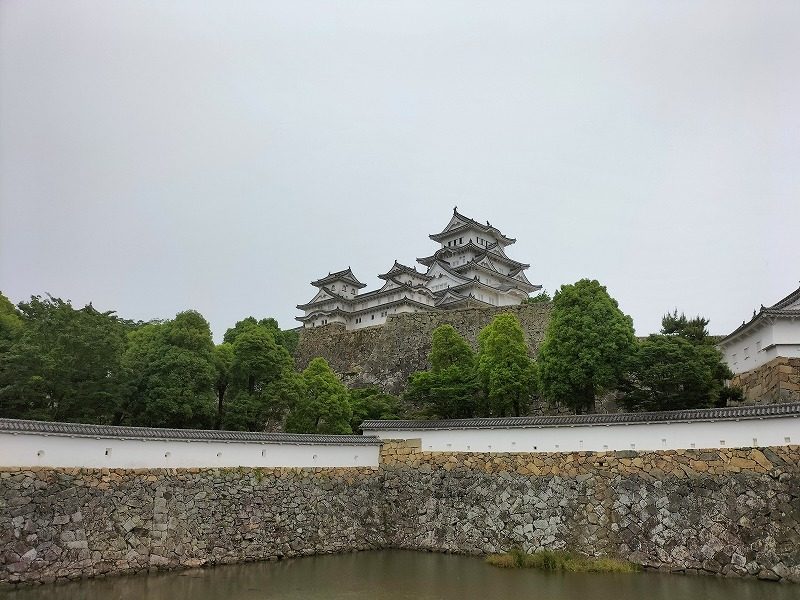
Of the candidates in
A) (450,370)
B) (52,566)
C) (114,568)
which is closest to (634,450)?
(450,370)

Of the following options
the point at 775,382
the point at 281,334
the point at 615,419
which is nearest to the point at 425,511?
the point at 615,419

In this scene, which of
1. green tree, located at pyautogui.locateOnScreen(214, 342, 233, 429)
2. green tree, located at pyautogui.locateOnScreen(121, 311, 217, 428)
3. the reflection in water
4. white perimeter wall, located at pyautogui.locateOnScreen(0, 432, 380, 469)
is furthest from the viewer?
green tree, located at pyautogui.locateOnScreen(214, 342, 233, 429)

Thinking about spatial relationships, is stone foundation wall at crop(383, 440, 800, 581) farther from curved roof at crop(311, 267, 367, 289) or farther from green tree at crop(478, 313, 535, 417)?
curved roof at crop(311, 267, 367, 289)

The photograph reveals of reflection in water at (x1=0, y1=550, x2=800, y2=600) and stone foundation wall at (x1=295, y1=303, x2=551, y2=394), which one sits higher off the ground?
stone foundation wall at (x1=295, y1=303, x2=551, y2=394)

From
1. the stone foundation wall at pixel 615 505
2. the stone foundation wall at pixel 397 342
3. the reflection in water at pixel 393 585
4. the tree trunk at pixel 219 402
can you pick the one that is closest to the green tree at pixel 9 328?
the tree trunk at pixel 219 402

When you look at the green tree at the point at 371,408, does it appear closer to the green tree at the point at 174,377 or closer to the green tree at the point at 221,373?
the green tree at the point at 221,373

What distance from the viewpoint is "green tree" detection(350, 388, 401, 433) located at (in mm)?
21281

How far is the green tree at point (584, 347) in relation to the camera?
17.4 m

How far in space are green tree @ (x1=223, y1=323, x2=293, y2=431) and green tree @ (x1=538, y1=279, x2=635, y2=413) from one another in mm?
8792

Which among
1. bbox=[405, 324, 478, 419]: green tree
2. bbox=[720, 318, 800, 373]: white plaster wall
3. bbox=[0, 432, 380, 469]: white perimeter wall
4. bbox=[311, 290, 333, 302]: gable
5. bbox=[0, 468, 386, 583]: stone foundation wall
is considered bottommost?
bbox=[0, 468, 386, 583]: stone foundation wall

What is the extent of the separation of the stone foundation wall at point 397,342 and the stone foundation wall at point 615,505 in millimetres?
11821

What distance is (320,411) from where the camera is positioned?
62.4 ft

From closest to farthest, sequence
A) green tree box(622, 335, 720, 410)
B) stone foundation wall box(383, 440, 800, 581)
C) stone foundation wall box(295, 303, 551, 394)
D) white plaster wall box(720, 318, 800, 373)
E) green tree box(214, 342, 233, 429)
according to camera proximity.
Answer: stone foundation wall box(383, 440, 800, 581) → white plaster wall box(720, 318, 800, 373) → green tree box(622, 335, 720, 410) → green tree box(214, 342, 233, 429) → stone foundation wall box(295, 303, 551, 394)

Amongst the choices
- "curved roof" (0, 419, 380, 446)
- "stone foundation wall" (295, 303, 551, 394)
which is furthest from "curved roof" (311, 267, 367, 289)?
"curved roof" (0, 419, 380, 446)
